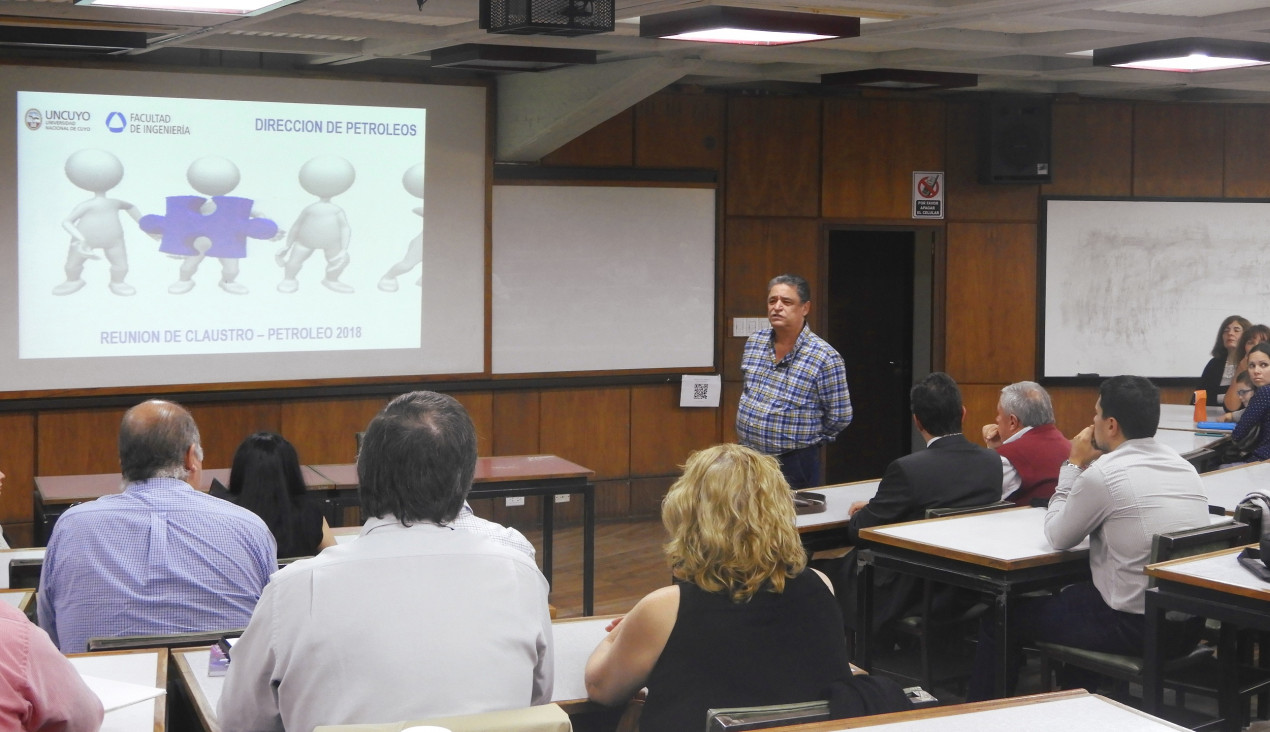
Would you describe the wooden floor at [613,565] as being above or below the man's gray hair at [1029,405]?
below

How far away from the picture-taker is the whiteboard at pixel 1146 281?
9016 millimetres

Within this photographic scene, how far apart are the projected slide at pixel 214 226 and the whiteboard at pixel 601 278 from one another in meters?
0.62

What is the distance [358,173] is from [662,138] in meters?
1.98

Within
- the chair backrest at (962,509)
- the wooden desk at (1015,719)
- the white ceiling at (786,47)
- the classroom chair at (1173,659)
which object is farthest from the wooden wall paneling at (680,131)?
the wooden desk at (1015,719)

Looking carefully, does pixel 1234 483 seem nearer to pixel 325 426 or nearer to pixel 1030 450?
pixel 1030 450

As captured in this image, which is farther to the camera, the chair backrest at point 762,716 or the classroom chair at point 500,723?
the chair backrest at point 762,716

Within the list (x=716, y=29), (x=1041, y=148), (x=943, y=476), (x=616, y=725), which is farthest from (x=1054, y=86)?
(x=616, y=725)

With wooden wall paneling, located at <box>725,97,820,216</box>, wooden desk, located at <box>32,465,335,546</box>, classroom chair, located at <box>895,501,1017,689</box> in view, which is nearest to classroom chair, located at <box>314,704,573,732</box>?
classroom chair, located at <box>895,501,1017,689</box>

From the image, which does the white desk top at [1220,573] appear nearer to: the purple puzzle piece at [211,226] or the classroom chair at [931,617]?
the classroom chair at [931,617]

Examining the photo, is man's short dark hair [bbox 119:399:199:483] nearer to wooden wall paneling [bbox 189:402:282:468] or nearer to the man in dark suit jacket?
the man in dark suit jacket

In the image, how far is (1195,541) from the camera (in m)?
3.82

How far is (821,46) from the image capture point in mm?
6926

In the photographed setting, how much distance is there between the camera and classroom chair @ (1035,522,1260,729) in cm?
375

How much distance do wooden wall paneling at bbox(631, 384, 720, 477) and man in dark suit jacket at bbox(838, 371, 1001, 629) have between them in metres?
3.62
